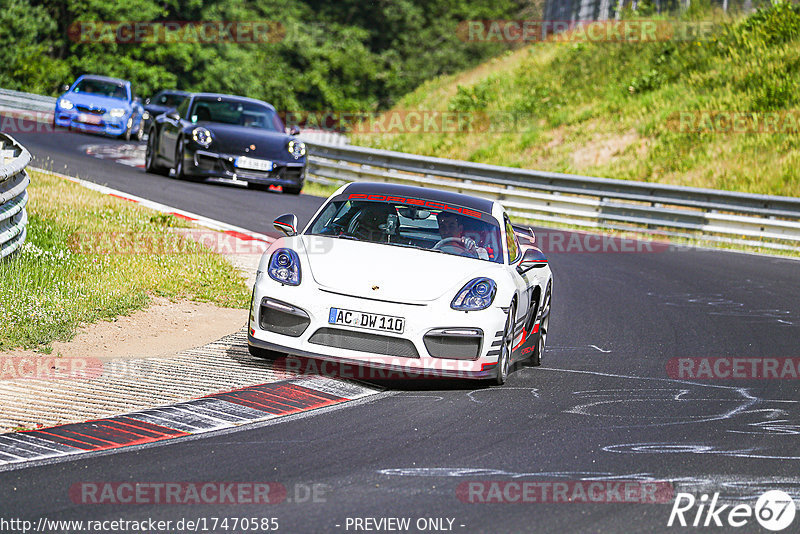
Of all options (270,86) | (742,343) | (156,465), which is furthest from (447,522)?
(270,86)

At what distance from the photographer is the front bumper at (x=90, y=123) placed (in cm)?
2982

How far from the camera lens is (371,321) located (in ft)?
24.1

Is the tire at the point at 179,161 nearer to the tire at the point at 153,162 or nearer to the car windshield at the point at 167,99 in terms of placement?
the tire at the point at 153,162

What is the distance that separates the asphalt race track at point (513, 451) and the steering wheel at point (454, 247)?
940 mm

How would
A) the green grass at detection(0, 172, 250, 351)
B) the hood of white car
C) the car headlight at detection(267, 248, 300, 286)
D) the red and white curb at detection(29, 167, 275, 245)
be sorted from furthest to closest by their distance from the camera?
the red and white curb at detection(29, 167, 275, 245)
the green grass at detection(0, 172, 250, 351)
the car headlight at detection(267, 248, 300, 286)
the hood of white car

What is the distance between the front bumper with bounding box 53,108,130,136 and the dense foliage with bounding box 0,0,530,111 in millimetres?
13750

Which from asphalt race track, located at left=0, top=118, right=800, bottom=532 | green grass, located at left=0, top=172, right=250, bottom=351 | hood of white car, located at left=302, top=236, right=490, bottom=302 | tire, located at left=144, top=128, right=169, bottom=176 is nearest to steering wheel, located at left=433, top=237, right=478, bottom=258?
hood of white car, located at left=302, top=236, right=490, bottom=302

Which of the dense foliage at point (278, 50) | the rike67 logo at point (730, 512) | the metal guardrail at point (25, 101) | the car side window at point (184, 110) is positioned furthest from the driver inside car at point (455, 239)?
the dense foliage at point (278, 50)

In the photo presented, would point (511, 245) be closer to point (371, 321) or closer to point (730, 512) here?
point (371, 321)

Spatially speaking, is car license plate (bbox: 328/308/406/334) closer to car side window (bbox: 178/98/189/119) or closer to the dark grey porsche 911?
the dark grey porsche 911

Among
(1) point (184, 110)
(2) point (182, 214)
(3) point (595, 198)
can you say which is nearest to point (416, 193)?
(2) point (182, 214)

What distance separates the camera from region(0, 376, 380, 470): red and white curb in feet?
18.5

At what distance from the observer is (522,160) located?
30281 millimetres

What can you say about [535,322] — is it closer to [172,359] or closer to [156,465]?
[172,359]
